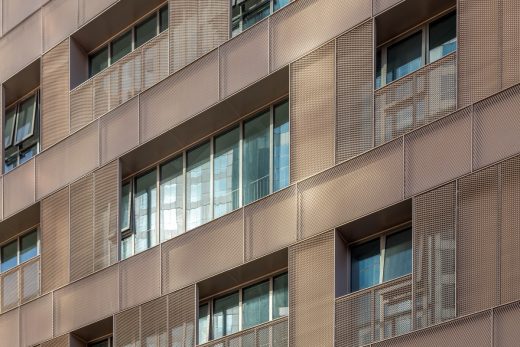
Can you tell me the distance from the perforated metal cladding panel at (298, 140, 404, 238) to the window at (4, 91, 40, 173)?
1133 cm

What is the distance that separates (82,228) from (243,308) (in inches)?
224

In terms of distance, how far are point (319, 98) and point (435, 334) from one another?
5.32 m

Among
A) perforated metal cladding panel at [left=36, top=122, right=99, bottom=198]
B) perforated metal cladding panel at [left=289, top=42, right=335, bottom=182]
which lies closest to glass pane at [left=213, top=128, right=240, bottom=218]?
perforated metal cladding panel at [left=289, top=42, right=335, bottom=182]

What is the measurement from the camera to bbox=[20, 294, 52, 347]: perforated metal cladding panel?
35438mm

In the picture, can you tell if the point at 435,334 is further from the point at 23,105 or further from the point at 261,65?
the point at 23,105

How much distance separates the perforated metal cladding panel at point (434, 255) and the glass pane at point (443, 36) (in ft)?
8.25

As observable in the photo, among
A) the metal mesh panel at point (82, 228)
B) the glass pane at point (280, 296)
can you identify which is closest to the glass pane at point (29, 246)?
the metal mesh panel at point (82, 228)

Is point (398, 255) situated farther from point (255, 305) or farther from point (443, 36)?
point (255, 305)

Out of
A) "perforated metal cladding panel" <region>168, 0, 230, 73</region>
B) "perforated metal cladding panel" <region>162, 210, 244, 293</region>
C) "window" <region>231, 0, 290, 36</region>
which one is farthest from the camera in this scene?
"perforated metal cladding panel" <region>168, 0, 230, 73</region>

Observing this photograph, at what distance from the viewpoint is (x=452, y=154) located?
84.4 feet

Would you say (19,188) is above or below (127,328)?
above

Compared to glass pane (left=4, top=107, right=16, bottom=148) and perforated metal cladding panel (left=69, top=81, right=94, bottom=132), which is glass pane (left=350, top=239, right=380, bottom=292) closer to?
perforated metal cladding panel (left=69, top=81, right=94, bottom=132)

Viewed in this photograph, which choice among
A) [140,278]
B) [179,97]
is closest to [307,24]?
[179,97]

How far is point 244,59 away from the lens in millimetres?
31094
